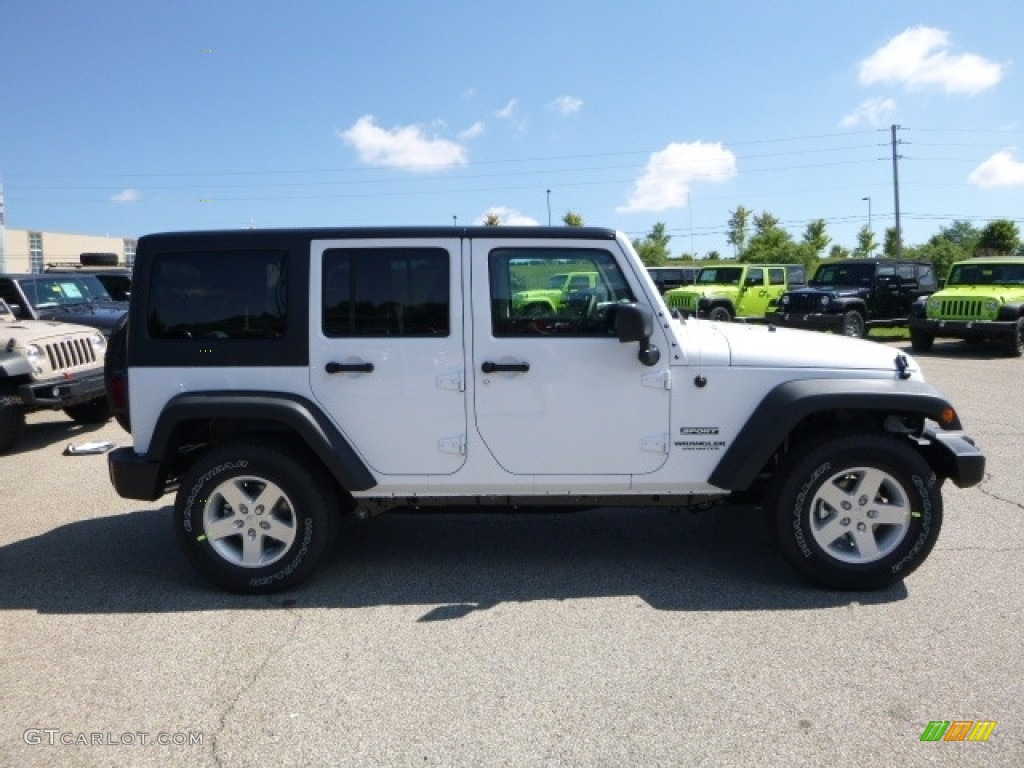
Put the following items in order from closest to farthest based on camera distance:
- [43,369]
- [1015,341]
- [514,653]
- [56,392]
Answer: [514,653], [56,392], [43,369], [1015,341]

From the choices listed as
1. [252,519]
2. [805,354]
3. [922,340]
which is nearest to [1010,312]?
[922,340]

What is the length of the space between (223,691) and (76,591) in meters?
1.57

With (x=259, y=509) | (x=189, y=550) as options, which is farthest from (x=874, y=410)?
(x=189, y=550)

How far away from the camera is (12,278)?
10.7 metres

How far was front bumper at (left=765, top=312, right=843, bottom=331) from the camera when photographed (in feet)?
56.7

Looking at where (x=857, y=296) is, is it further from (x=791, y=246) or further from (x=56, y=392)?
(x=791, y=246)

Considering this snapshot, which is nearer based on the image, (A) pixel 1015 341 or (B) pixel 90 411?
(B) pixel 90 411

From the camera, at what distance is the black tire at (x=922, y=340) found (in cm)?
1547

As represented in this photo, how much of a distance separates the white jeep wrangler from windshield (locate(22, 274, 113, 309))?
8491 millimetres

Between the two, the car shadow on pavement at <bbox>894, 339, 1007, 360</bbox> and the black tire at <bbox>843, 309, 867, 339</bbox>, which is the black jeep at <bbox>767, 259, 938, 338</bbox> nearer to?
the black tire at <bbox>843, 309, 867, 339</bbox>

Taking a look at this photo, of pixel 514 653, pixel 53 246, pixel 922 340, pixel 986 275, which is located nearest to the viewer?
pixel 514 653

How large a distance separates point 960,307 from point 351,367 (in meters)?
14.3

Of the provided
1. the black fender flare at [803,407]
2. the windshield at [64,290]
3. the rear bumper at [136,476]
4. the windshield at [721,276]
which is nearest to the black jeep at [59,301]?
the windshield at [64,290]

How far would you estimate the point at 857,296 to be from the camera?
1811 cm
